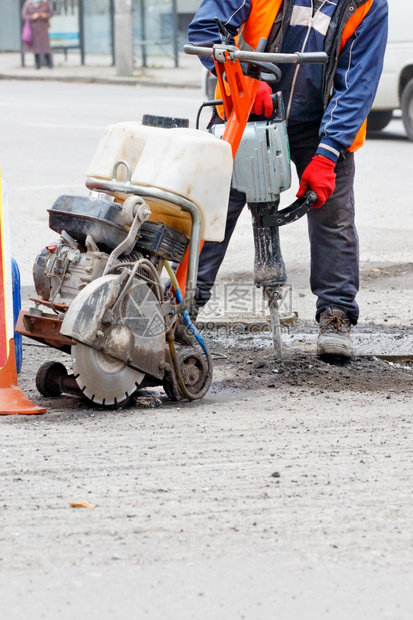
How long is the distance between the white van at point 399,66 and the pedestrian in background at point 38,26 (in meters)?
12.7

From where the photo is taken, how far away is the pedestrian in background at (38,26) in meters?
24.0

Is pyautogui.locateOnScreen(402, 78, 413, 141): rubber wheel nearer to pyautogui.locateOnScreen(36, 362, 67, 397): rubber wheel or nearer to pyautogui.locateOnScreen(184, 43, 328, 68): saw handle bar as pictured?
pyautogui.locateOnScreen(184, 43, 328, 68): saw handle bar

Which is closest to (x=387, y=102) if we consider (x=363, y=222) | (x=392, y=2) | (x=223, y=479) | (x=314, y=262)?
(x=392, y=2)

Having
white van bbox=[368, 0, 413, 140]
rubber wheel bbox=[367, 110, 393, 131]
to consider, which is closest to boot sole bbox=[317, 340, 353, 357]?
white van bbox=[368, 0, 413, 140]

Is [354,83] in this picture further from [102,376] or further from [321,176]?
[102,376]

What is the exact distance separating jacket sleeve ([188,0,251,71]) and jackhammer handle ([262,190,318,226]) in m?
0.68

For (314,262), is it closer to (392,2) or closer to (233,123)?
(233,123)

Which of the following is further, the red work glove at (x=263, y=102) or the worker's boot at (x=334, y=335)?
the worker's boot at (x=334, y=335)

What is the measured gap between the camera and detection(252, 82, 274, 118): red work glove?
176 inches

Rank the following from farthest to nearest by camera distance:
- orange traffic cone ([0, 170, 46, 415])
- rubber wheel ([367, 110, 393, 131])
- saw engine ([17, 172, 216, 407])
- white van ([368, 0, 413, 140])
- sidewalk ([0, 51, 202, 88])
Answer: sidewalk ([0, 51, 202, 88]) → rubber wheel ([367, 110, 393, 131]) → white van ([368, 0, 413, 140]) → orange traffic cone ([0, 170, 46, 415]) → saw engine ([17, 172, 216, 407])

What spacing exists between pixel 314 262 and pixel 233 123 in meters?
1.12

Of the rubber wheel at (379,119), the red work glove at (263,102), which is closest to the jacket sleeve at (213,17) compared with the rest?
the red work glove at (263,102)

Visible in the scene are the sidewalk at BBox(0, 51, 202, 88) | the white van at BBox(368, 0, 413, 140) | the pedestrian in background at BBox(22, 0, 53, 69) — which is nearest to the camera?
the white van at BBox(368, 0, 413, 140)

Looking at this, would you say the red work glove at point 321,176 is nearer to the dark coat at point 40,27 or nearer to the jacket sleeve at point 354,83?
the jacket sleeve at point 354,83
